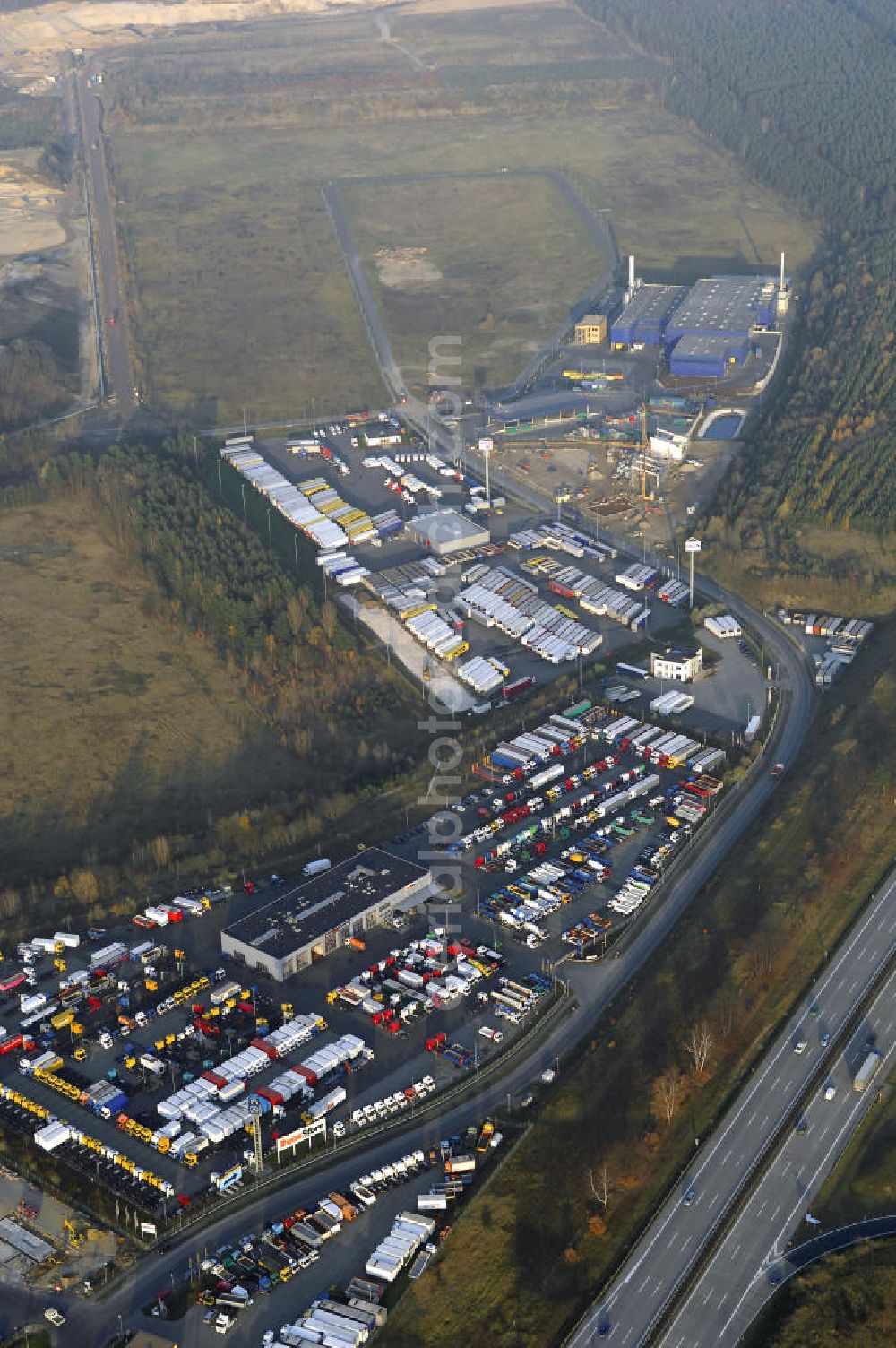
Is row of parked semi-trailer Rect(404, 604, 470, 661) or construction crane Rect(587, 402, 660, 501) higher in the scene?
construction crane Rect(587, 402, 660, 501)

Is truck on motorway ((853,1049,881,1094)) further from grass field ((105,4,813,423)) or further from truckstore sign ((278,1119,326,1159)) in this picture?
grass field ((105,4,813,423))

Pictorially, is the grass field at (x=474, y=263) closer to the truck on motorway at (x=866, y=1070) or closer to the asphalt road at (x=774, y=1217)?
the truck on motorway at (x=866, y=1070)

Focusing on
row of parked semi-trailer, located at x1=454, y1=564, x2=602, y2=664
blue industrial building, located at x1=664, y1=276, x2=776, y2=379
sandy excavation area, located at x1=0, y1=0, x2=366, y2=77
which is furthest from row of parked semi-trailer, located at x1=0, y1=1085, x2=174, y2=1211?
sandy excavation area, located at x1=0, y1=0, x2=366, y2=77

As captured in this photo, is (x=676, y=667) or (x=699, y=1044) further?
(x=676, y=667)

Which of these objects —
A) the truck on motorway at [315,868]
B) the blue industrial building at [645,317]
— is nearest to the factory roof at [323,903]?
the truck on motorway at [315,868]

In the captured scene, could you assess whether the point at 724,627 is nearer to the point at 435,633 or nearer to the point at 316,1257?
the point at 435,633

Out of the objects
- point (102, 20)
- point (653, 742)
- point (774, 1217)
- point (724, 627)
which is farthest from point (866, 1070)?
point (102, 20)
